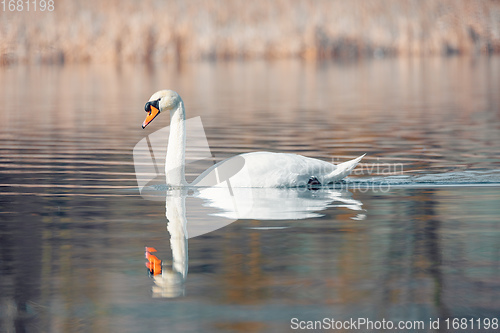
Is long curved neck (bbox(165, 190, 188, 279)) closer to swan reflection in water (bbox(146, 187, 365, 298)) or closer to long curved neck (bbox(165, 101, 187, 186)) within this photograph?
swan reflection in water (bbox(146, 187, 365, 298))

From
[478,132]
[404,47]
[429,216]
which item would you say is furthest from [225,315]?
[404,47]

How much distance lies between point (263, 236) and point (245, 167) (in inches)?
78.2

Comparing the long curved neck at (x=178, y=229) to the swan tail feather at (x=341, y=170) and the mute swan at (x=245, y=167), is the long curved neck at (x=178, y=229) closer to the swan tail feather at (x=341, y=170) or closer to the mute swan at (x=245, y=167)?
the mute swan at (x=245, y=167)

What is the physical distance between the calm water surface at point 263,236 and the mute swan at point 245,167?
22cm

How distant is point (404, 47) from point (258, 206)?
93.5 feet

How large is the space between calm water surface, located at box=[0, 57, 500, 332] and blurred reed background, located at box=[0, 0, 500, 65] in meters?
16.0

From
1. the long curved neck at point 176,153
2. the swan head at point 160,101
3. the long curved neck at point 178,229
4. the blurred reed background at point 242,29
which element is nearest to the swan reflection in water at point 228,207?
the long curved neck at point 178,229

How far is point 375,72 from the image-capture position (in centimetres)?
3062

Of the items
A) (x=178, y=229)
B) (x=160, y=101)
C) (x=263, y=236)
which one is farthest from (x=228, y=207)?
(x=160, y=101)

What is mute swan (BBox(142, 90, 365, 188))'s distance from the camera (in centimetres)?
831

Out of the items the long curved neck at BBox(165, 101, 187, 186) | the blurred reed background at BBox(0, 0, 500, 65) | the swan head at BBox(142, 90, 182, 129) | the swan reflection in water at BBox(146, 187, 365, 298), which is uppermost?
the blurred reed background at BBox(0, 0, 500, 65)

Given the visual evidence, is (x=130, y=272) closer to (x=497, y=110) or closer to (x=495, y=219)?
(x=495, y=219)

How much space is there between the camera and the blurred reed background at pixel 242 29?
31.4 metres

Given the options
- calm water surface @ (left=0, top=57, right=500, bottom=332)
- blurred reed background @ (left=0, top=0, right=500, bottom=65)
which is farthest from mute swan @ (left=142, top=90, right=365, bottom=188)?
blurred reed background @ (left=0, top=0, right=500, bottom=65)
